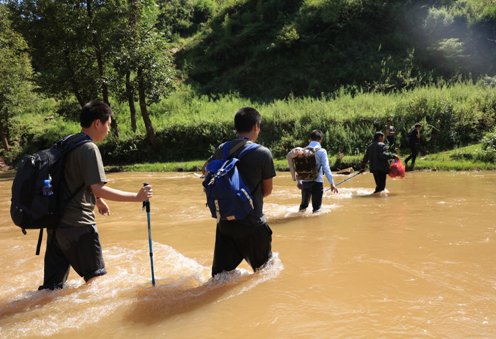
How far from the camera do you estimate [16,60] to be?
2559 centimetres

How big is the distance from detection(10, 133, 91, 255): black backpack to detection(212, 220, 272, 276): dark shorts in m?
1.50

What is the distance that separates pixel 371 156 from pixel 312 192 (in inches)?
129

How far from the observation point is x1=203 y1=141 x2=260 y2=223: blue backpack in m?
3.30

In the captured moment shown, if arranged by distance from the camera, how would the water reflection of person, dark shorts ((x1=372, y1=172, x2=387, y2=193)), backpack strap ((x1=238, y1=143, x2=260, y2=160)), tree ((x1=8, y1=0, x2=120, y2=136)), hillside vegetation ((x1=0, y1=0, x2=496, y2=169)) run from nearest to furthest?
backpack strap ((x1=238, y1=143, x2=260, y2=160))
the water reflection of person
dark shorts ((x1=372, y1=172, x2=387, y2=193))
hillside vegetation ((x1=0, y1=0, x2=496, y2=169))
tree ((x1=8, y1=0, x2=120, y2=136))

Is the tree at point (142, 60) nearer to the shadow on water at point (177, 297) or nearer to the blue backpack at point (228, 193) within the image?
the shadow on water at point (177, 297)

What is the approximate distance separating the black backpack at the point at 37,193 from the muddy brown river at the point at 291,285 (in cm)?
80

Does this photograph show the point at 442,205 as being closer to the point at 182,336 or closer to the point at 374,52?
the point at 182,336

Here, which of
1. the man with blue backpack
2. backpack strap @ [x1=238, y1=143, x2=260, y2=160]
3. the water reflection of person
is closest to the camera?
the man with blue backpack

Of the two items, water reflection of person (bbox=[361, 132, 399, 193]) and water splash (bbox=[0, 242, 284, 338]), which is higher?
water reflection of person (bbox=[361, 132, 399, 193])

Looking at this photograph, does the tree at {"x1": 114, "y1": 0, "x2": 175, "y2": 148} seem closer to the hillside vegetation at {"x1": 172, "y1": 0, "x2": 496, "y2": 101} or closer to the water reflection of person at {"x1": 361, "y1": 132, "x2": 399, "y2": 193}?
the hillside vegetation at {"x1": 172, "y1": 0, "x2": 496, "y2": 101}

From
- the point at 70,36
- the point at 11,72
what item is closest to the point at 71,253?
the point at 70,36

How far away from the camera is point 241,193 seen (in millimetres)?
3357

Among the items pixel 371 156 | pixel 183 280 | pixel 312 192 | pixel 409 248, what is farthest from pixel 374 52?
pixel 183 280

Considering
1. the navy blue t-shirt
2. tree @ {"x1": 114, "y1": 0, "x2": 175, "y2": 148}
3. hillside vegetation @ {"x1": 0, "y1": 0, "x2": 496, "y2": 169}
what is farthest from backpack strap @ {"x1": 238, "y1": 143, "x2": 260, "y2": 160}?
tree @ {"x1": 114, "y1": 0, "x2": 175, "y2": 148}
